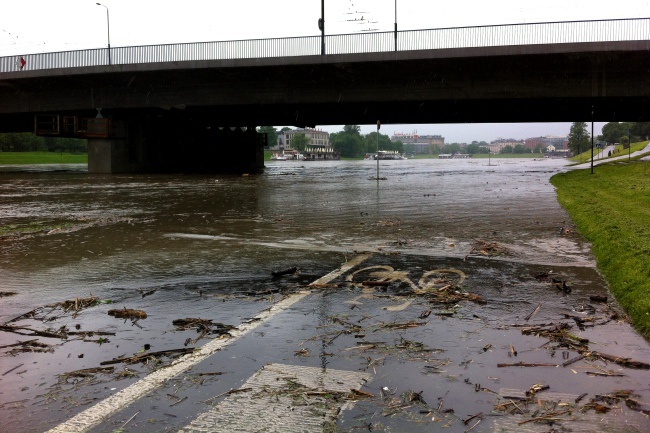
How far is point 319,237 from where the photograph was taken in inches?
466

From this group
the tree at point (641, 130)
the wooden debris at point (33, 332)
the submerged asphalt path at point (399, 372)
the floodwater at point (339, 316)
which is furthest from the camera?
the tree at point (641, 130)

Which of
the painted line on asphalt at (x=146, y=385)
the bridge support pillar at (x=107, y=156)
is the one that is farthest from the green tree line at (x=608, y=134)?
the painted line on asphalt at (x=146, y=385)

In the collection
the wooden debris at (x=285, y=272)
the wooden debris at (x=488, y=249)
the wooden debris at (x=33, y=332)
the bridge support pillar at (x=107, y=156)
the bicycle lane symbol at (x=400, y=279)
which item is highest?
the bridge support pillar at (x=107, y=156)

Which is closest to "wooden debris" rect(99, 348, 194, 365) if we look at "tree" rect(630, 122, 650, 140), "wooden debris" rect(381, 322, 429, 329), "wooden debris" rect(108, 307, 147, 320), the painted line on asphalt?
the painted line on asphalt

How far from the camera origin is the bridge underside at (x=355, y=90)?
3653 centimetres

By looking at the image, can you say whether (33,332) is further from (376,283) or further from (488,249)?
(488,249)

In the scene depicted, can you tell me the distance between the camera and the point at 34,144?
11950 cm

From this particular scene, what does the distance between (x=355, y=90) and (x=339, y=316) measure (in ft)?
121

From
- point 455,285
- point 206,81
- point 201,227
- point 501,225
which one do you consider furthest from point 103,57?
point 455,285

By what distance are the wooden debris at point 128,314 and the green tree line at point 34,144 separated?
103722 millimetres

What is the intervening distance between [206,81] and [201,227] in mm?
32341

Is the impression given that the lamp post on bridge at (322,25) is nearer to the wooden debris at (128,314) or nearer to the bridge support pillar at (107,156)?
the bridge support pillar at (107,156)

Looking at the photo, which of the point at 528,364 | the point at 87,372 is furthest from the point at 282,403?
the point at 528,364

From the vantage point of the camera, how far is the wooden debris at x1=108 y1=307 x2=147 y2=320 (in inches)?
240
